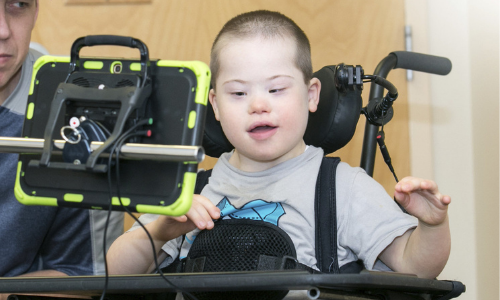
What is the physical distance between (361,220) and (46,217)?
28.1 inches

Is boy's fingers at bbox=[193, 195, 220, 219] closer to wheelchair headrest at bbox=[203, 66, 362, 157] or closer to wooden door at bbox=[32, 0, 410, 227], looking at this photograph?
wheelchair headrest at bbox=[203, 66, 362, 157]

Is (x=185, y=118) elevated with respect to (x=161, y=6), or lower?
lower

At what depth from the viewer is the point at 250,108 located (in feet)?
3.14

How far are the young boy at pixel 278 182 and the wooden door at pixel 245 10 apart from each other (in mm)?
793

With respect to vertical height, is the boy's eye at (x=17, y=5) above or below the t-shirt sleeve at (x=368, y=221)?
above

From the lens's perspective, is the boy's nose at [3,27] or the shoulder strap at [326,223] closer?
the shoulder strap at [326,223]

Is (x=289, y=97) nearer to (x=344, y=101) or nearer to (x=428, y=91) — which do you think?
(x=344, y=101)

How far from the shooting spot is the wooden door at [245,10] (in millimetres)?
1829

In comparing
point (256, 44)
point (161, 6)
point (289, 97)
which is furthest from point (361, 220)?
point (161, 6)

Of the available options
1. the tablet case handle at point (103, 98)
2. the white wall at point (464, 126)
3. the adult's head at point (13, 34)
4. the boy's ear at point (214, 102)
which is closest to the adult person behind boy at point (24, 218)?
the adult's head at point (13, 34)

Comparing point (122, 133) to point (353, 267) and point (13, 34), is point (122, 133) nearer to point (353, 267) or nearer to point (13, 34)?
point (353, 267)

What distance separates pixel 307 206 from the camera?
946mm

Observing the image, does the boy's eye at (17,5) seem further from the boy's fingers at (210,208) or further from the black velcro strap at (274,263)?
the black velcro strap at (274,263)

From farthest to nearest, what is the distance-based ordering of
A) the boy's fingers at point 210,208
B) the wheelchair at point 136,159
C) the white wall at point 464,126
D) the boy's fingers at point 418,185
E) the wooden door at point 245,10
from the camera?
the wooden door at point 245,10 → the white wall at point 464,126 → the boy's fingers at point 210,208 → the boy's fingers at point 418,185 → the wheelchair at point 136,159
